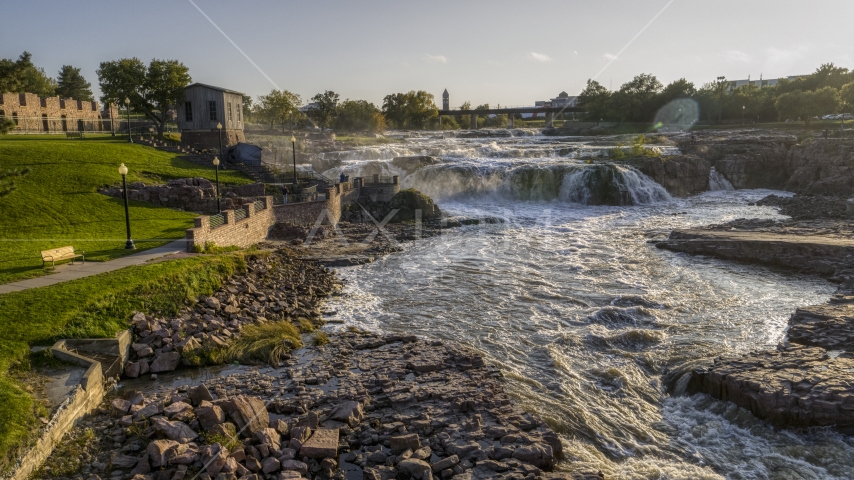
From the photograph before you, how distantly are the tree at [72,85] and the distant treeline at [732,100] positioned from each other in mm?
77681

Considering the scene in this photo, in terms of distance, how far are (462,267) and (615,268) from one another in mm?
5818

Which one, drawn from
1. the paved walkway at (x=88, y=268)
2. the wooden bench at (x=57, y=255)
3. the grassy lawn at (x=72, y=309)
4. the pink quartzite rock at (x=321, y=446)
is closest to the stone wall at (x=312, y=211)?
the paved walkway at (x=88, y=268)

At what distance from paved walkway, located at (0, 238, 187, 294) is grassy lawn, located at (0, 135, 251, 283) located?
1.56 ft

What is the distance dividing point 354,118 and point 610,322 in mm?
71650

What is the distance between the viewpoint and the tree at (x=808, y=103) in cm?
7156

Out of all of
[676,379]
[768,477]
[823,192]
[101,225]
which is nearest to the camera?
[768,477]

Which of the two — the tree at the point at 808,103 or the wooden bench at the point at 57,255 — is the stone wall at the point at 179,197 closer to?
the wooden bench at the point at 57,255

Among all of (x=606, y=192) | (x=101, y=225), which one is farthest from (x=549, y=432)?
(x=606, y=192)

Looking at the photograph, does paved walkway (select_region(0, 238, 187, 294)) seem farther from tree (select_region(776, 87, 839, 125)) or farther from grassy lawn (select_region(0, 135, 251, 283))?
tree (select_region(776, 87, 839, 125))

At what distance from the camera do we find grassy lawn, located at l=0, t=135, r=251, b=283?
731 inches

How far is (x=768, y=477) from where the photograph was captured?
8867mm

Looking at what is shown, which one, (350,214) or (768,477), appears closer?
(768,477)

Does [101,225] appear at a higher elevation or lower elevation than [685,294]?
higher

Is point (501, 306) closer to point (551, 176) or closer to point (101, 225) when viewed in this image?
point (101, 225)
